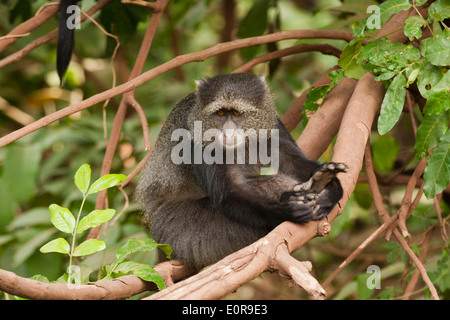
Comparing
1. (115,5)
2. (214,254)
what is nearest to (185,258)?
(214,254)

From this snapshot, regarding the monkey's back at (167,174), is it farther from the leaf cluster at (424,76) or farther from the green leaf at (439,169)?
the green leaf at (439,169)

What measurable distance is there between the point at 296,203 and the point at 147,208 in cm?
135

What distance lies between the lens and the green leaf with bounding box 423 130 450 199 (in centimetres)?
279

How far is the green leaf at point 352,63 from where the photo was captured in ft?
11.0

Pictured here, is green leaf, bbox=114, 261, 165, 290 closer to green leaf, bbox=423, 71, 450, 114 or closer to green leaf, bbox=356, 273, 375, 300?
green leaf, bbox=423, 71, 450, 114

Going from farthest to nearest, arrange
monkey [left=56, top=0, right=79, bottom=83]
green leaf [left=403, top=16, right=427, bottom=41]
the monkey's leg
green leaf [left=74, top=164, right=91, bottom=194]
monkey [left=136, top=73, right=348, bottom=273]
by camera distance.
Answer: monkey [left=56, top=0, right=79, bottom=83] < the monkey's leg < monkey [left=136, top=73, right=348, bottom=273] < green leaf [left=403, top=16, right=427, bottom=41] < green leaf [left=74, top=164, right=91, bottom=194]

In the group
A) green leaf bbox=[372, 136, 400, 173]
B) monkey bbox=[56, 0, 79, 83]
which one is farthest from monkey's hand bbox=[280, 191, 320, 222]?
monkey bbox=[56, 0, 79, 83]

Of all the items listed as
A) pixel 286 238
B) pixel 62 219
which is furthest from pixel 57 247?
pixel 286 238

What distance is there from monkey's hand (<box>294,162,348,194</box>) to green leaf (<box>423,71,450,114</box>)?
50cm

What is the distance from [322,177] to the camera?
311 centimetres

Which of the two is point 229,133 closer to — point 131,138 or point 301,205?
point 301,205

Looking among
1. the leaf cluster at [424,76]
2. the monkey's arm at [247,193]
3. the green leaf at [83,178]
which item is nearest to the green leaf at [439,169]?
the leaf cluster at [424,76]

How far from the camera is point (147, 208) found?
4.05m
